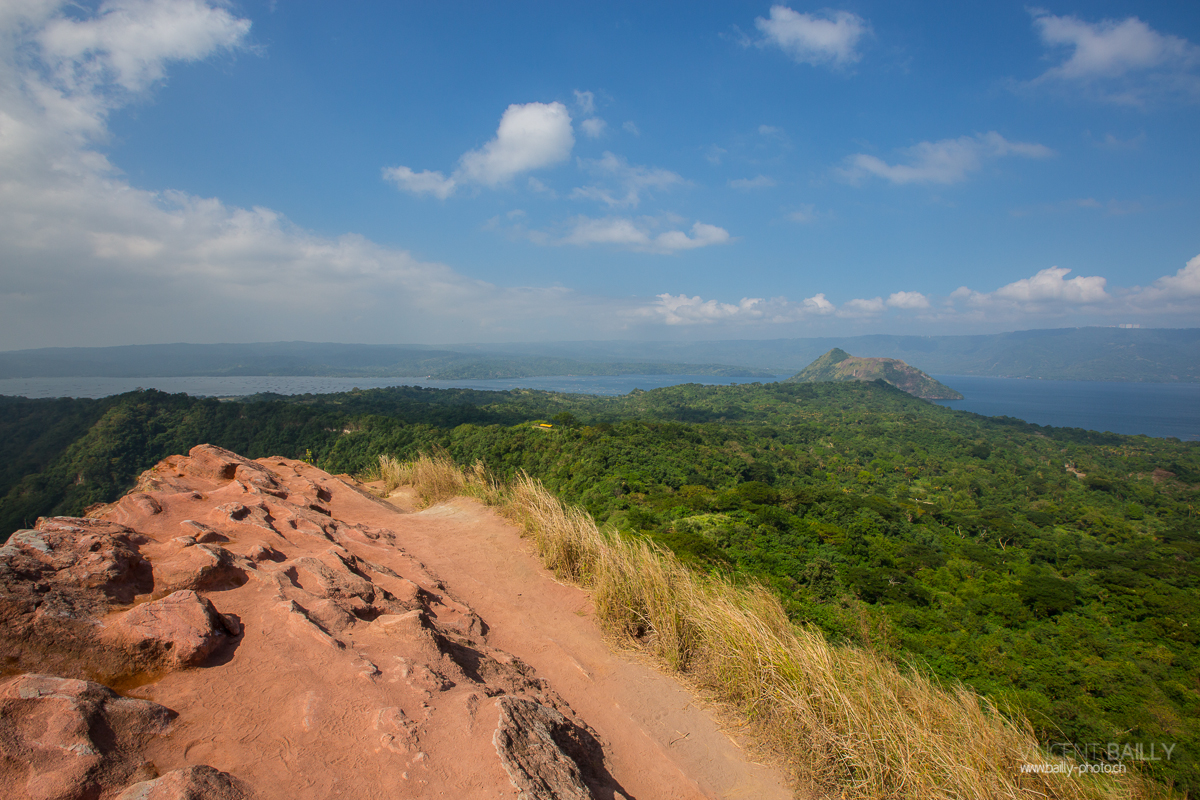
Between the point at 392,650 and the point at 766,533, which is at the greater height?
the point at 392,650

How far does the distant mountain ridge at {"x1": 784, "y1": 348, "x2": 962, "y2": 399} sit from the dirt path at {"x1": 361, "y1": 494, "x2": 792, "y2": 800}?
107 meters

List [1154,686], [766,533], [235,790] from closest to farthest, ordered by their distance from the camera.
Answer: [235,790] → [1154,686] → [766,533]

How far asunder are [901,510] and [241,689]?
23.0m

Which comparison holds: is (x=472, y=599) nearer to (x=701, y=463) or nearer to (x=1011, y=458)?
(x=701, y=463)

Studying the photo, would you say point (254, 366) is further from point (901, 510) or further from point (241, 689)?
point (241, 689)

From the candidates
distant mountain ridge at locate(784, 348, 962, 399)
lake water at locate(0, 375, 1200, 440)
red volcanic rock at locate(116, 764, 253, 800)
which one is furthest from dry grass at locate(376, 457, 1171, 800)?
distant mountain ridge at locate(784, 348, 962, 399)

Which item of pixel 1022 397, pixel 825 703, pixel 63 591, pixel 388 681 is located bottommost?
pixel 1022 397

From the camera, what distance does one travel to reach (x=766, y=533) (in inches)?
543

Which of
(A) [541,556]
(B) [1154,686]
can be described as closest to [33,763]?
(A) [541,556]

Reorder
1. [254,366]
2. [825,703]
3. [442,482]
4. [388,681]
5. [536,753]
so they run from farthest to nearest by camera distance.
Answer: [254,366] < [442,482] < [825,703] < [388,681] < [536,753]

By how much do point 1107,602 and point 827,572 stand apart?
7.80 metres

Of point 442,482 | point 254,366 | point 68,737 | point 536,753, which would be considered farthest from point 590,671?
point 254,366

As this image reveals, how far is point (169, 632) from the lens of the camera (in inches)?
99.8

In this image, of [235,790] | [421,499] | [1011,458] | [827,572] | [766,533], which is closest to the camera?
Answer: [235,790]
